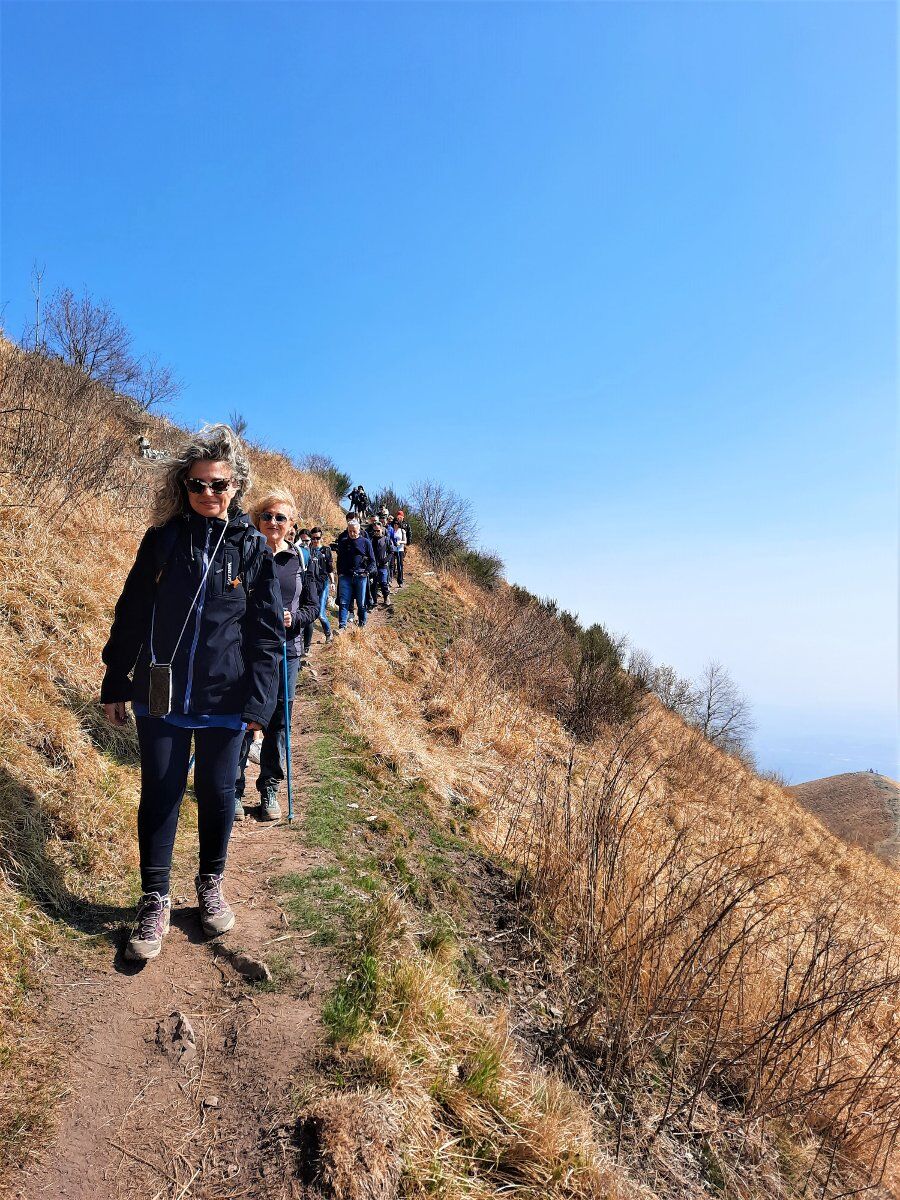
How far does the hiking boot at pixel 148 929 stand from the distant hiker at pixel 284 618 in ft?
4.06

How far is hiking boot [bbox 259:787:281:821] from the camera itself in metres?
4.06

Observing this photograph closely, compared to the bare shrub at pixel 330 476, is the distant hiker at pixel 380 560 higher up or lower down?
lower down

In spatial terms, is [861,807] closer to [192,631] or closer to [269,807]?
[269,807]

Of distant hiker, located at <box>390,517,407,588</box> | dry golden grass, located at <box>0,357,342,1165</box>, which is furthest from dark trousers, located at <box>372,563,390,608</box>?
dry golden grass, located at <box>0,357,342,1165</box>

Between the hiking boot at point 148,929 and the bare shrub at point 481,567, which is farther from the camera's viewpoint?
the bare shrub at point 481,567

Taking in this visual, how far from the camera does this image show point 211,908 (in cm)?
260

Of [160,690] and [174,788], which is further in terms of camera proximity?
[174,788]

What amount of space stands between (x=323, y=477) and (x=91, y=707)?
24.3 m

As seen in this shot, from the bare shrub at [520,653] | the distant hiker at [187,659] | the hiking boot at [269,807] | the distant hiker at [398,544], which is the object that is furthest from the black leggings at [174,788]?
the distant hiker at [398,544]

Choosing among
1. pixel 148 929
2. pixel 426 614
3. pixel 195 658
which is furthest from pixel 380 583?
pixel 148 929

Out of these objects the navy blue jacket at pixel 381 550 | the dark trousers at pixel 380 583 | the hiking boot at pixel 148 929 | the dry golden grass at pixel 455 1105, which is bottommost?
the dry golden grass at pixel 455 1105

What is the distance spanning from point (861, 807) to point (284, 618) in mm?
40032

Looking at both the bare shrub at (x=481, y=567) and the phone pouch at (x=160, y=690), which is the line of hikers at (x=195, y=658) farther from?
the bare shrub at (x=481, y=567)

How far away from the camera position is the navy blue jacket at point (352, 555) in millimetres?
10555
